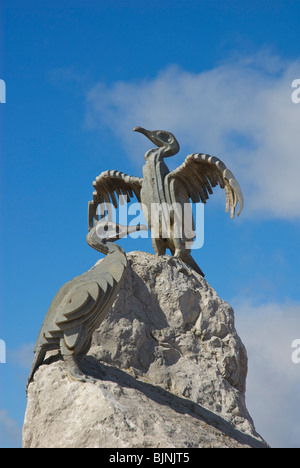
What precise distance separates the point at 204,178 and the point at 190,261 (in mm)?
1265

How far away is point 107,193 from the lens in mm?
11898

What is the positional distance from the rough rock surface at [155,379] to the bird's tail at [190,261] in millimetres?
276

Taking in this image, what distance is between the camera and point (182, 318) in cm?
1012

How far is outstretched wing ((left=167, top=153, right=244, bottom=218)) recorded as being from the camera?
433 inches

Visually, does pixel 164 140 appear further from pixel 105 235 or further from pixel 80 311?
pixel 80 311

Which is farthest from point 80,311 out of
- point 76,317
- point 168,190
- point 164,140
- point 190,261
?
point 164,140

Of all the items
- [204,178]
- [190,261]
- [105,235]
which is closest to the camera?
[105,235]

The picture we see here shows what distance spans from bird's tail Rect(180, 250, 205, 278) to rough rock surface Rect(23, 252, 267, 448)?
0.90ft

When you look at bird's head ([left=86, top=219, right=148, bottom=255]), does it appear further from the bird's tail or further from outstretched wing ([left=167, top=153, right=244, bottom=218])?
outstretched wing ([left=167, top=153, right=244, bottom=218])

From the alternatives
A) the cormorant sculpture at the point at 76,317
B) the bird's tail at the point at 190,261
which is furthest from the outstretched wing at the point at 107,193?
the cormorant sculpture at the point at 76,317

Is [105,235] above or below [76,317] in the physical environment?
above

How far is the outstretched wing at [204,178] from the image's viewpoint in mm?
11000
